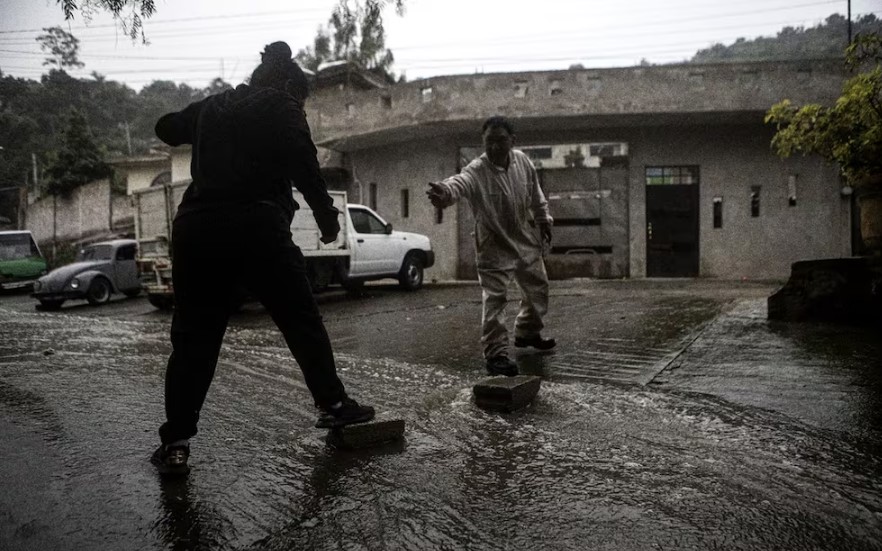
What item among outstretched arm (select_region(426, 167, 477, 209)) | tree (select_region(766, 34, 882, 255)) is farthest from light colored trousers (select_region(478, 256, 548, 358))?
tree (select_region(766, 34, 882, 255))

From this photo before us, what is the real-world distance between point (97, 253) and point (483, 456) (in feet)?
44.9

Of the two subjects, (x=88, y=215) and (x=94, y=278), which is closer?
(x=94, y=278)

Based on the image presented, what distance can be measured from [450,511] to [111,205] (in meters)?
27.1

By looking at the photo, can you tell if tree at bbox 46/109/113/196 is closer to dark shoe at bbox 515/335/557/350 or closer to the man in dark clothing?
dark shoe at bbox 515/335/557/350

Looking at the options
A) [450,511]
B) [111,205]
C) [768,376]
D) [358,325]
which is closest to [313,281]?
[358,325]

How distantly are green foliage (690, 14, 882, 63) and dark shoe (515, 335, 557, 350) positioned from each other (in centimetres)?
1295

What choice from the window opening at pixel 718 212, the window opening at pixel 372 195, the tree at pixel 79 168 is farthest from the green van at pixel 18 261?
the window opening at pixel 718 212

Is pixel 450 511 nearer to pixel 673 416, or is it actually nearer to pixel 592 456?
pixel 592 456

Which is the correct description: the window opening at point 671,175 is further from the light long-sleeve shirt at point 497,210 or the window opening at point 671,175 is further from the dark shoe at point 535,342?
the light long-sleeve shirt at point 497,210

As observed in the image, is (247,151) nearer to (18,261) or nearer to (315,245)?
(315,245)

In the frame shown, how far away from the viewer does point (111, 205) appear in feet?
82.3

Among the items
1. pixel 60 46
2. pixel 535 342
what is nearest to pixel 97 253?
pixel 60 46

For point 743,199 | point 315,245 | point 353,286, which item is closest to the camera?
point 315,245

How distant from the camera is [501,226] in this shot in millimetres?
4273
